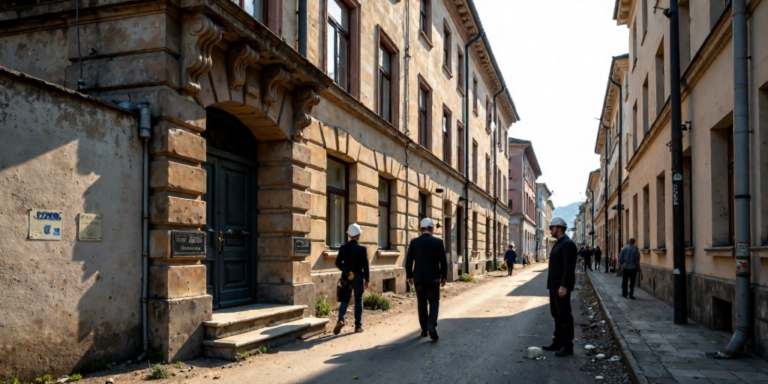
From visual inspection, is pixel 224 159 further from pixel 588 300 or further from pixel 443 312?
pixel 588 300

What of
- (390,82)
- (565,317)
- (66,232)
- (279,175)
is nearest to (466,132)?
(390,82)

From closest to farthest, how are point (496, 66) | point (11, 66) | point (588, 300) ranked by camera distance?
point (11, 66)
point (588, 300)
point (496, 66)

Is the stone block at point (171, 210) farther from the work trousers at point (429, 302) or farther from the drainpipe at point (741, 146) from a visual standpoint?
the drainpipe at point (741, 146)

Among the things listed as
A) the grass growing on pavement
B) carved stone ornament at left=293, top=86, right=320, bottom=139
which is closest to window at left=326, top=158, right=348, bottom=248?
the grass growing on pavement

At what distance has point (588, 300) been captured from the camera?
57.8 ft

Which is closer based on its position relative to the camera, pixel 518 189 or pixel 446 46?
pixel 446 46

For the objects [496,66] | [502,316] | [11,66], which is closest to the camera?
[11,66]

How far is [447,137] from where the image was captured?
2470 cm

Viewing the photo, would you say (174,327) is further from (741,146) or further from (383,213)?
(383,213)

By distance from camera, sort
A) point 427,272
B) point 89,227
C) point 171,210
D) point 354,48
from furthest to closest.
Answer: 1. point 354,48
2. point 427,272
3. point 171,210
4. point 89,227

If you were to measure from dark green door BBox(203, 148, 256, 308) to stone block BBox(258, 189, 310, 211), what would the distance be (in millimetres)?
178

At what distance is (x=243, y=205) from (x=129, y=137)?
3365 mm

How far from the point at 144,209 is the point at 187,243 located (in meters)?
0.69

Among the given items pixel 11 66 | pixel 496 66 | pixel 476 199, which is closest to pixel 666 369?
pixel 11 66
